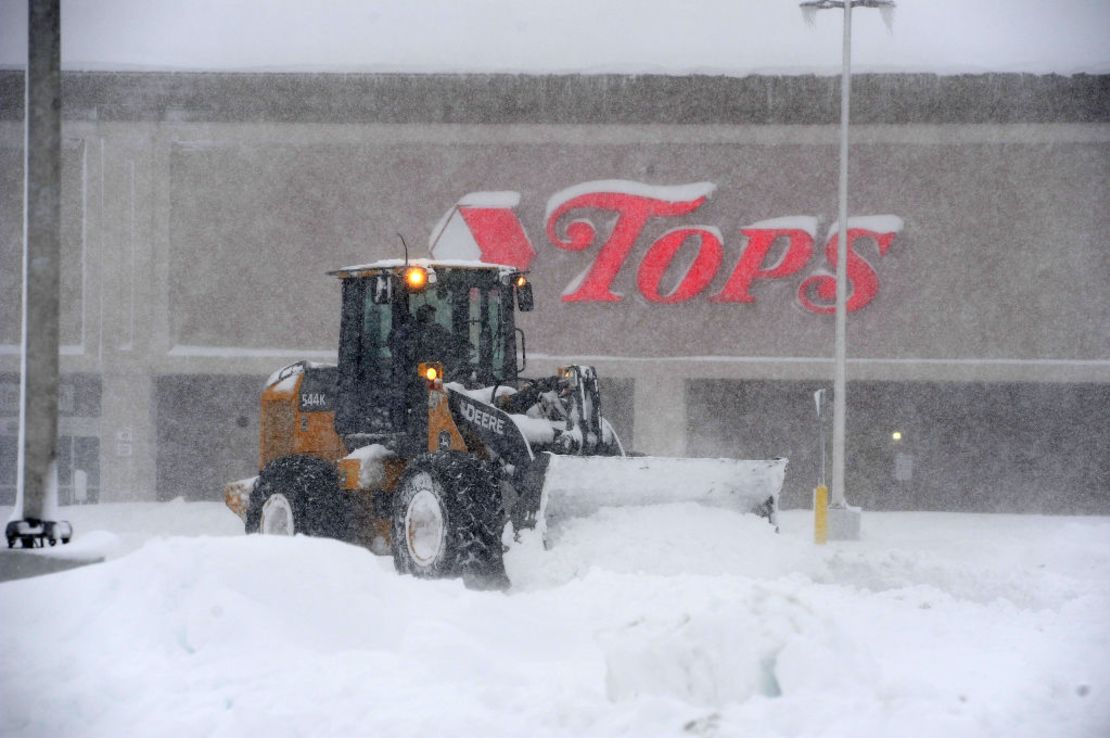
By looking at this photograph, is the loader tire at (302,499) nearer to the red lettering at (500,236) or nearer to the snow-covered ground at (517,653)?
the snow-covered ground at (517,653)

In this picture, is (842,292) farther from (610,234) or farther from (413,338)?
(413,338)

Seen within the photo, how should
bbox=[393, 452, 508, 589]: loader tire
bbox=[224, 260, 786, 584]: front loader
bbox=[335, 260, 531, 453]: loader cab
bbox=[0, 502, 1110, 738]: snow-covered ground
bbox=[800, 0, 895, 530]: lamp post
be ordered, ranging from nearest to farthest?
1. bbox=[0, 502, 1110, 738]: snow-covered ground
2. bbox=[393, 452, 508, 589]: loader tire
3. bbox=[224, 260, 786, 584]: front loader
4. bbox=[335, 260, 531, 453]: loader cab
5. bbox=[800, 0, 895, 530]: lamp post

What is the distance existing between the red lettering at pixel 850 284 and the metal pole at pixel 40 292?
20431mm

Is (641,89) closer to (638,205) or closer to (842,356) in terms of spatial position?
(638,205)

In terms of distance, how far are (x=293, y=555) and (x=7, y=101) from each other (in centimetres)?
2343

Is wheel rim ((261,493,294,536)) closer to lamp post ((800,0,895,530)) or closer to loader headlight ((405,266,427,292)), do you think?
loader headlight ((405,266,427,292))

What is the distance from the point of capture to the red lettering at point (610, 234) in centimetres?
2823

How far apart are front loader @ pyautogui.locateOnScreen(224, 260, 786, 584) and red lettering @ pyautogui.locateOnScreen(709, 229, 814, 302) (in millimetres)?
15236

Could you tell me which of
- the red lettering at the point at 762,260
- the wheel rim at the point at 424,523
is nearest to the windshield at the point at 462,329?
the wheel rim at the point at 424,523

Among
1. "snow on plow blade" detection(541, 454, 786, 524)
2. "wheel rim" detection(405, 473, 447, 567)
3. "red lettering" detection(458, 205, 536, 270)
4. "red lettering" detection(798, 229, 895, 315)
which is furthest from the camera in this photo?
"red lettering" detection(458, 205, 536, 270)

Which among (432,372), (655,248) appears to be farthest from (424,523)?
(655,248)

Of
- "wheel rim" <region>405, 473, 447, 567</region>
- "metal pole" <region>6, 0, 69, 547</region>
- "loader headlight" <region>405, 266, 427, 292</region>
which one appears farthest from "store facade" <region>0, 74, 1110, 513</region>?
"metal pole" <region>6, 0, 69, 547</region>

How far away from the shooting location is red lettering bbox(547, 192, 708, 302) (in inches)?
1112

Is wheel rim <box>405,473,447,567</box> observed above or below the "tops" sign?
below
